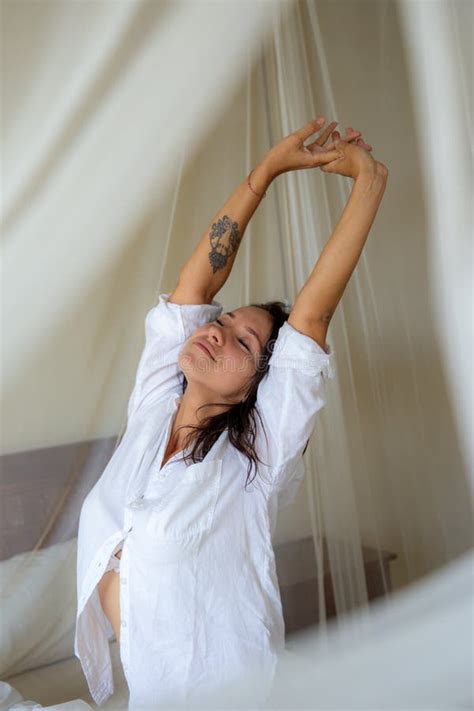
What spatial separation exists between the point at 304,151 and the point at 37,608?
52.3 inches

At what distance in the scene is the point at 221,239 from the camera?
1.68 meters

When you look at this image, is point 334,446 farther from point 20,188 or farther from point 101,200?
point 20,188

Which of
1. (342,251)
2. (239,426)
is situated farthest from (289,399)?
(342,251)

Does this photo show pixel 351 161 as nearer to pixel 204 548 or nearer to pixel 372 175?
pixel 372 175

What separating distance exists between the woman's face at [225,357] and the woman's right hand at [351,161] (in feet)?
1.09

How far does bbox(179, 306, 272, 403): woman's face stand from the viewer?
147 centimetres

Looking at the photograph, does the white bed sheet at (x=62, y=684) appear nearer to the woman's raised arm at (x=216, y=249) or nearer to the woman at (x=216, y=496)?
the woman at (x=216, y=496)

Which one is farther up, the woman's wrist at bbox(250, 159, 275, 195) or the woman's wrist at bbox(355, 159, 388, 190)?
the woman's wrist at bbox(250, 159, 275, 195)

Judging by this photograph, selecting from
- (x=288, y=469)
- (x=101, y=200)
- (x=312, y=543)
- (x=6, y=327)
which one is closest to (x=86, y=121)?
(x=101, y=200)

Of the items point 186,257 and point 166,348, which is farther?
point 186,257

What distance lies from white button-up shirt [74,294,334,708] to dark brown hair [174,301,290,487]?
2 cm

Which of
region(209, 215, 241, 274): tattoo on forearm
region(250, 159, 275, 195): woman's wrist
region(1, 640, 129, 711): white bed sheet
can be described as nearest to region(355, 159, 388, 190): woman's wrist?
region(250, 159, 275, 195): woman's wrist

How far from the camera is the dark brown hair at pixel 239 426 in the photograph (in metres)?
1.45

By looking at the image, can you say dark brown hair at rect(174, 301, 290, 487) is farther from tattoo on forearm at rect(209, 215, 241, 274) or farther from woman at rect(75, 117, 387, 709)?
tattoo on forearm at rect(209, 215, 241, 274)
